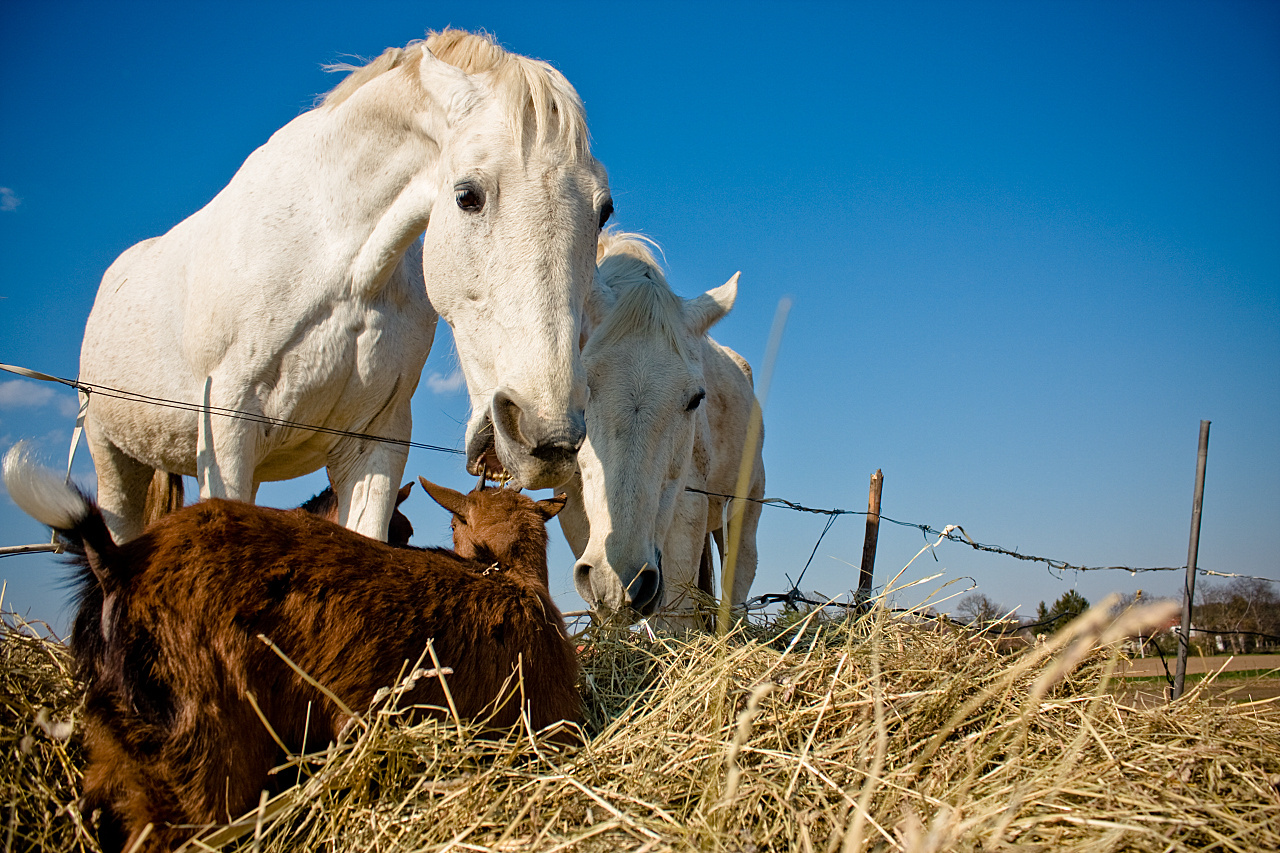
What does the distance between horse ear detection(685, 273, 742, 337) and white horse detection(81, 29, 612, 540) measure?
1.55 meters

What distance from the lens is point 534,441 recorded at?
7.77 ft

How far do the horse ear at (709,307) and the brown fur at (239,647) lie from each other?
246 cm

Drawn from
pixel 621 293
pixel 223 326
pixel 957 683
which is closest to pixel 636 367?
pixel 621 293

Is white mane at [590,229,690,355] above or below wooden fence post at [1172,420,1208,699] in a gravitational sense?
above

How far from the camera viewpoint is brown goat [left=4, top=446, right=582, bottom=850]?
66.6 inches

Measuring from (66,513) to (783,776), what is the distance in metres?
1.76

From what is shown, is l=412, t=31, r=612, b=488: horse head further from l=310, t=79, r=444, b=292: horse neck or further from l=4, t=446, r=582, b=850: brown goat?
l=4, t=446, r=582, b=850: brown goat

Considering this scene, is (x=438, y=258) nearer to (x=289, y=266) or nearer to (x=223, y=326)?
(x=289, y=266)

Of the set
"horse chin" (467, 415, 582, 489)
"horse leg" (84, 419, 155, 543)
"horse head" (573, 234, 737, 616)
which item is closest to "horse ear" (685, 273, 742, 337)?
"horse head" (573, 234, 737, 616)

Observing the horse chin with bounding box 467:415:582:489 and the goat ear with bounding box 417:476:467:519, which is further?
the goat ear with bounding box 417:476:467:519

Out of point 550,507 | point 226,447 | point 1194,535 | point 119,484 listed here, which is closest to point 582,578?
point 550,507

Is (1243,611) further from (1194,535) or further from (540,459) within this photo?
(540,459)

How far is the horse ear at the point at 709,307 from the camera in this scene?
435cm

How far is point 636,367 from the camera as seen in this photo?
11.7 feet
